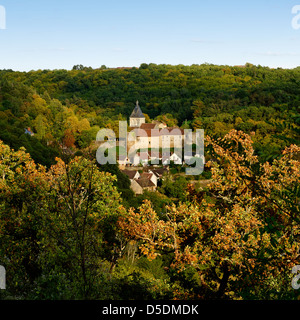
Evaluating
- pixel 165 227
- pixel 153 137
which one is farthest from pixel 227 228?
pixel 153 137

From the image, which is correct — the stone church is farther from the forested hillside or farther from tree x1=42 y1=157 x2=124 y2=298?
tree x1=42 y1=157 x2=124 y2=298

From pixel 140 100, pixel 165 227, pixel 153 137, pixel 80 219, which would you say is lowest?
pixel 80 219

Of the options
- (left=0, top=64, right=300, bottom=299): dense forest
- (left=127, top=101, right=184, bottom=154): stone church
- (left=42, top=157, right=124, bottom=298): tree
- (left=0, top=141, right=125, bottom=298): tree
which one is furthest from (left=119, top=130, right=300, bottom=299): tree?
(left=127, top=101, right=184, bottom=154): stone church

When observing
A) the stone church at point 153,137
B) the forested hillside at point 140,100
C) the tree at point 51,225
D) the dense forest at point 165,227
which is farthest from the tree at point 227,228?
the stone church at point 153,137

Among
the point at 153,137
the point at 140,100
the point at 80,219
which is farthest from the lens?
the point at 140,100

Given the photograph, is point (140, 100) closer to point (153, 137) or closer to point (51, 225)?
point (153, 137)

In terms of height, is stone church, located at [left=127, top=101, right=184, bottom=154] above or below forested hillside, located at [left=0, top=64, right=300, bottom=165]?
below

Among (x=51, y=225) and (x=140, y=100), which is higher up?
(x=140, y=100)

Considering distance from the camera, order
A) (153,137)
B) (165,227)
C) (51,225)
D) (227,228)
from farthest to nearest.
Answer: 1. (153,137)
2. (51,225)
3. (165,227)
4. (227,228)

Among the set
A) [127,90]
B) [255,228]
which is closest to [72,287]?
[255,228]

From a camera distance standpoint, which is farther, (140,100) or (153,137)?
(140,100)

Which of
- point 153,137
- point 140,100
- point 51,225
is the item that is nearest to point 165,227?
point 51,225

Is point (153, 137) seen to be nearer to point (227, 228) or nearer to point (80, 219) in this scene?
point (80, 219)

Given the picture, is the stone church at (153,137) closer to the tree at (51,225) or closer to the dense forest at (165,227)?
the dense forest at (165,227)
